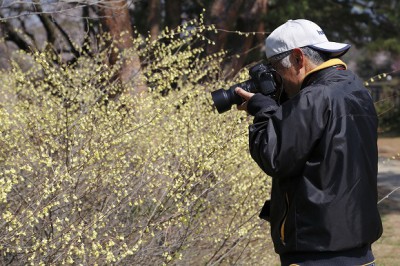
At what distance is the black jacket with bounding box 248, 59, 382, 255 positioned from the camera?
202 centimetres

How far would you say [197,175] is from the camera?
3615 mm

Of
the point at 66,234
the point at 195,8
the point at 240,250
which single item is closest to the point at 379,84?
the point at 195,8

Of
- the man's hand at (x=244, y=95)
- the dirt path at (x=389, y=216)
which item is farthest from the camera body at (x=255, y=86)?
the dirt path at (x=389, y=216)

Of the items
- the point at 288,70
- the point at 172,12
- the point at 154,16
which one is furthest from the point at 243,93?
the point at 172,12

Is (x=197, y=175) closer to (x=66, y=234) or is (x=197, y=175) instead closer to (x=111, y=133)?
(x=111, y=133)

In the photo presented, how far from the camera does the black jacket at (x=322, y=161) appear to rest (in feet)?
6.64

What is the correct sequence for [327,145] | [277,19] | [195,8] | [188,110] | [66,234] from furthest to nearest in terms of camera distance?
1. [195,8]
2. [277,19]
3. [188,110]
4. [66,234]
5. [327,145]

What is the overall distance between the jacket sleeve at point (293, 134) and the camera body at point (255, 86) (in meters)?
0.29

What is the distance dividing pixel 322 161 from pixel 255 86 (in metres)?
0.51

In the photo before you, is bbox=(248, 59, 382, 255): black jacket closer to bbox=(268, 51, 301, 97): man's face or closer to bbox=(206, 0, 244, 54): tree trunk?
bbox=(268, 51, 301, 97): man's face

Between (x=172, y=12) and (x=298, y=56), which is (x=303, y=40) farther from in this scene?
(x=172, y=12)

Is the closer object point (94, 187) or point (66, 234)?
point (66, 234)

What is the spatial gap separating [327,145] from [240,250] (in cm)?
262

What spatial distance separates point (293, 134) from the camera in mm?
2016
